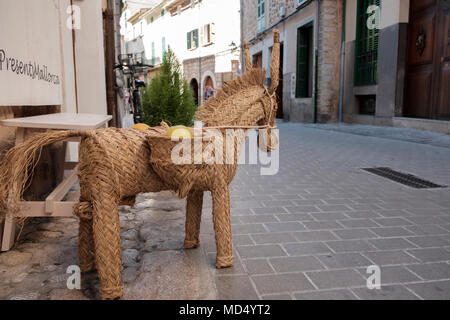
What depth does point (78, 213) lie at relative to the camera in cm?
228

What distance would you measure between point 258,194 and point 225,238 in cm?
233

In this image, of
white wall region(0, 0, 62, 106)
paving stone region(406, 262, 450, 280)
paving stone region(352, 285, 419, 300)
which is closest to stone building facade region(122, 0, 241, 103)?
white wall region(0, 0, 62, 106)

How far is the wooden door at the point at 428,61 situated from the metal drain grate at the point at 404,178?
515cm

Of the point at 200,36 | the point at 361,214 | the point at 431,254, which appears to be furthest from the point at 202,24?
the point at 431,254

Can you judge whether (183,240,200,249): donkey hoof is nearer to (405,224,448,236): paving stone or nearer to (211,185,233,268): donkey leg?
(211,185,233,268): donkey leg

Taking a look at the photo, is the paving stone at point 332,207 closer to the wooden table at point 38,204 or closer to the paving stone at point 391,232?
the paving stone at point 391,232

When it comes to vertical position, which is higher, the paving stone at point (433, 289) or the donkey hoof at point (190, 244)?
the donkey hoof at point (190, 244)

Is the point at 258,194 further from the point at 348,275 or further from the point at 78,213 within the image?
the point at 78,213

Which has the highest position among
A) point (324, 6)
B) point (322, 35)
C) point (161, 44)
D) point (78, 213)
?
point (161, 44)

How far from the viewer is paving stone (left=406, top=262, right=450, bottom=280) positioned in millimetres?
2547

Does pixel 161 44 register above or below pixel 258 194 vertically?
above

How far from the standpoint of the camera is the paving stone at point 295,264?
2658mm

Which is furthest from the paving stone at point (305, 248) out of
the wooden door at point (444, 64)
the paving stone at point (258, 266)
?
the wooden door at point (444, 64)
